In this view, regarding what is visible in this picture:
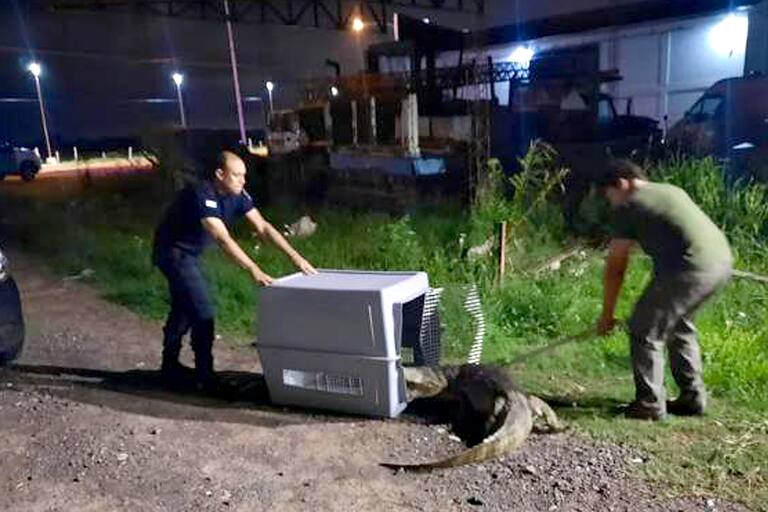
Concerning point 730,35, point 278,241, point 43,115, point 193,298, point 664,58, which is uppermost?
point 730,35

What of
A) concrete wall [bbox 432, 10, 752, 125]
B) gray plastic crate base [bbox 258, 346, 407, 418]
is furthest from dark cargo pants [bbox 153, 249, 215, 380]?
concrete wall [bbox 432, 10, 752, 125]

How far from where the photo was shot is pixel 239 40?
30.8m

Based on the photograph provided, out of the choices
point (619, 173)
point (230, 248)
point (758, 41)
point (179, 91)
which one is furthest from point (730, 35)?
point (179, 91)

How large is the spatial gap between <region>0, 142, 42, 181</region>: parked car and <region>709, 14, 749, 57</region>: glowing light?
21.2 meters

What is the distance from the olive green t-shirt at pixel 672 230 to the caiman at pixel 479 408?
3.39 ft

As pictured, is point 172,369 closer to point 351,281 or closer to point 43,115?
point 351,281

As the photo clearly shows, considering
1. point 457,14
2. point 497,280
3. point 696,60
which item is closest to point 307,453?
point 497,280

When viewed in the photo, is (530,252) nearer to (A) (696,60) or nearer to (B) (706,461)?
(B) (706,461)

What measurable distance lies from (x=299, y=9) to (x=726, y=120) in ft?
70.8

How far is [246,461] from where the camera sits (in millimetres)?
3582

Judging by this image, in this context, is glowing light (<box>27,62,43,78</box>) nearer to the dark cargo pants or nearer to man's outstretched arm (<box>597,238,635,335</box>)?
the dark cargo pants

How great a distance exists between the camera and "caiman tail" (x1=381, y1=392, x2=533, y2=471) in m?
3.40

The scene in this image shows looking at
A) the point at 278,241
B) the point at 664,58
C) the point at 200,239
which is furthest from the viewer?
the point at 664,58

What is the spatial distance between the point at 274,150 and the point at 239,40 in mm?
15896
